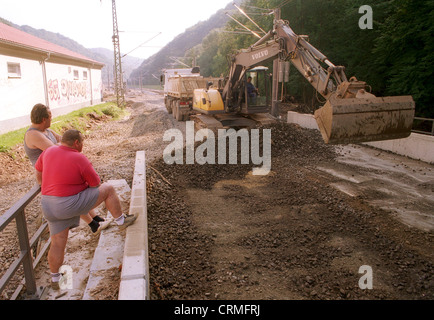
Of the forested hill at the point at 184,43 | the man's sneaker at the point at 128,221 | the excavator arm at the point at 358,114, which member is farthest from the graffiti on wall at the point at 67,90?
the forested hill at the point at 184,43

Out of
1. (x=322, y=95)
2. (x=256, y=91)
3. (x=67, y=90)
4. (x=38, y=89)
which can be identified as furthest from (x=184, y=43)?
(x=322, y=95)

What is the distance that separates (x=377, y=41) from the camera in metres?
14.9

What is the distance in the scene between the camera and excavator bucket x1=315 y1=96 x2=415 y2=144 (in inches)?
224

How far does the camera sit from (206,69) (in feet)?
259

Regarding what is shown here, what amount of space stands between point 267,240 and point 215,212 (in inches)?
61.3

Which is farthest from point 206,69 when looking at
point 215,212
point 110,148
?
point 215,212

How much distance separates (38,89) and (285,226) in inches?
652

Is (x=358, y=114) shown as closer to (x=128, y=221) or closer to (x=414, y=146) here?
(x=128, y=221)

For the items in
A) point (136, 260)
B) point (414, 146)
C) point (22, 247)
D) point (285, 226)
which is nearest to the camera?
point (22, 247)

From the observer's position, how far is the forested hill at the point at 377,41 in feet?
39.8

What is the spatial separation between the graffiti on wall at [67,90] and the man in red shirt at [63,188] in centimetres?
1740

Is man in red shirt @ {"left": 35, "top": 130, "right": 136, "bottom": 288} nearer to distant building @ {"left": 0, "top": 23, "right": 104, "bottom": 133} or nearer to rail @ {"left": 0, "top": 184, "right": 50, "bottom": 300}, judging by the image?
rail @ {"left": 0, "top": 184, "right": 50, "bottom": 300}

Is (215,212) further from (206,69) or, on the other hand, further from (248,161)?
(206,69)

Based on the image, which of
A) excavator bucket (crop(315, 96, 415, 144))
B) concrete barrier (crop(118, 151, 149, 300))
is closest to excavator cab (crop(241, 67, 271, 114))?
excavator bucket (crop(315, 96, 415, 144))
